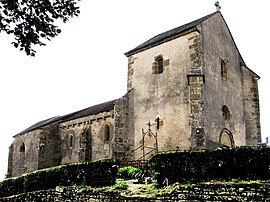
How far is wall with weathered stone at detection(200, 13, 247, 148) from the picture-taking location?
24.6m

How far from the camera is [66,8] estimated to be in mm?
7445

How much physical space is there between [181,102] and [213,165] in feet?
30.0

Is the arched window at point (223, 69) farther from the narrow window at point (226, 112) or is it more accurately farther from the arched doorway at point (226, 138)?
the arched doorway at point (226, 138)

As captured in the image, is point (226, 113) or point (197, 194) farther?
point (226, 113)

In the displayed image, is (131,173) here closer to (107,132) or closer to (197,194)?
(197,194)

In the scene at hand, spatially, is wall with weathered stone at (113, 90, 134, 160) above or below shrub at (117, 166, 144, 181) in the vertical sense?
above

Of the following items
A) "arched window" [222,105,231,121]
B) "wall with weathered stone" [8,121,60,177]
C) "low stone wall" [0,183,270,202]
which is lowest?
"low stone wall" [0,183,270,202]

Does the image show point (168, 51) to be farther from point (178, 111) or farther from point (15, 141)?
point (15, 141)

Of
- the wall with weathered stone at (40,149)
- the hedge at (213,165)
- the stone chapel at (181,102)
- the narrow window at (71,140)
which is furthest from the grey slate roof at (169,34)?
the hedge at (213,165)

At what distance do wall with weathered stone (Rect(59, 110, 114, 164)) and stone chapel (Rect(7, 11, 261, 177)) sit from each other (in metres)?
0.08

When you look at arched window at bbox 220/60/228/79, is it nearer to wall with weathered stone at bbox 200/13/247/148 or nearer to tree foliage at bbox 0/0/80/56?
wall with weathered stone at bbox 200/13/247/148

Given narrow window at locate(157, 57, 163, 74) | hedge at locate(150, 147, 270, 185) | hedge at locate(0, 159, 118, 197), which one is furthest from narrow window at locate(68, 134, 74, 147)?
hedge at locate(150, 147, 270, 185)

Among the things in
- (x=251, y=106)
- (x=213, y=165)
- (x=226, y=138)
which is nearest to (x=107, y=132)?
(x=226, y=138)

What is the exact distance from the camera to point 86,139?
31.1 metres
